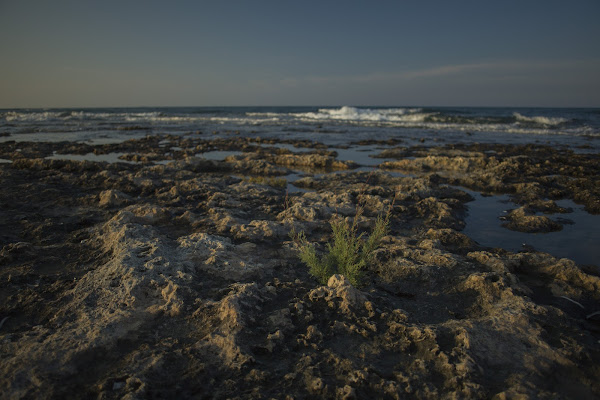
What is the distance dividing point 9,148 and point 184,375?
15852 millimetres

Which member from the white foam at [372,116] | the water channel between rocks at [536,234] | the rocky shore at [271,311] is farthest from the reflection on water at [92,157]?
the white foam at [372,116]

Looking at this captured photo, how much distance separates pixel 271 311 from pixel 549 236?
458cm

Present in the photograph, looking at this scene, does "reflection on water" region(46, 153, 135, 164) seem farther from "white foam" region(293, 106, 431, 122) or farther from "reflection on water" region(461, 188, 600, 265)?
"white foam" region(293, 106, 431, 122)

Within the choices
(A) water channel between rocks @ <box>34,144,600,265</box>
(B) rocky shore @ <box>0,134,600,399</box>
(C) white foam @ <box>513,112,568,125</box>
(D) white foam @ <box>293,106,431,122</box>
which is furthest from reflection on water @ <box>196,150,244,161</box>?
(C) white foam @ <box>513,112,568,125</box>

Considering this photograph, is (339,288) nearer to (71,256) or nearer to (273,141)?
(71,256)

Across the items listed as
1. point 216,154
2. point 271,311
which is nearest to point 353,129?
point 216,154

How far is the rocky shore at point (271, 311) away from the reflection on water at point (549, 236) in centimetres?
23

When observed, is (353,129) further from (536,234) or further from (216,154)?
(536,234)

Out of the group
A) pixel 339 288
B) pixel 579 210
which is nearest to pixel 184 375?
pixel 339 288

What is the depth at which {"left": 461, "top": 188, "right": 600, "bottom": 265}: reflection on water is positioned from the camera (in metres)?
A: 4.48

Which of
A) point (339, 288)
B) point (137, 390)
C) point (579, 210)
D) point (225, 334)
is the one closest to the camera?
point (137, 390)

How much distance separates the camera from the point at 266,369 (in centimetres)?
221

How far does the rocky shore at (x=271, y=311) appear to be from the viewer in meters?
2.08

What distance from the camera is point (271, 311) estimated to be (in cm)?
284
